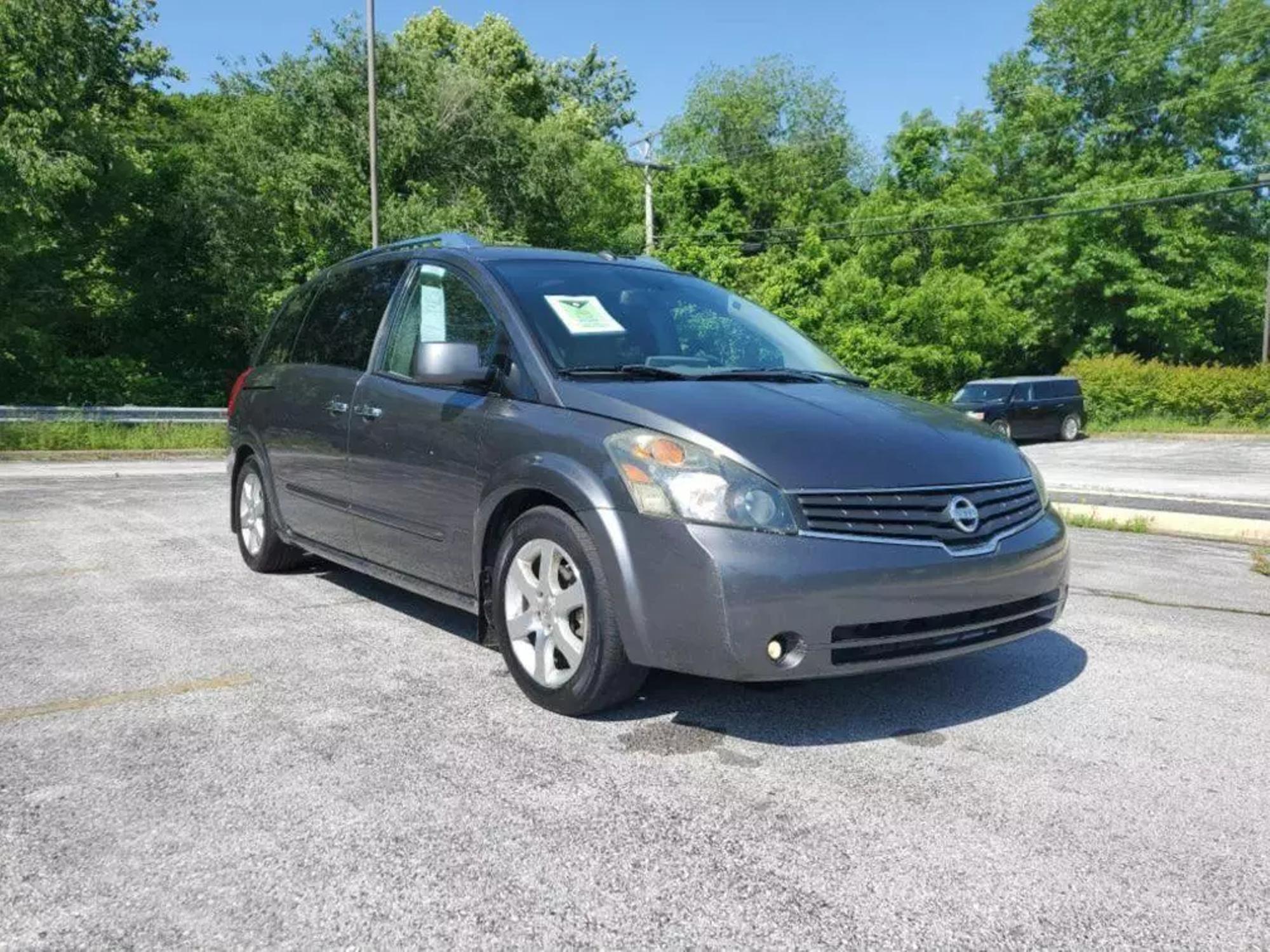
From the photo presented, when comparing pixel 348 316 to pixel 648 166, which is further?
pixel 648 166

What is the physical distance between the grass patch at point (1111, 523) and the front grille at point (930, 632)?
6.76 m

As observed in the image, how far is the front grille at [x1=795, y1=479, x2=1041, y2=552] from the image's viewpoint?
3.35 metres

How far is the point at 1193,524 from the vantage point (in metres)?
9.88

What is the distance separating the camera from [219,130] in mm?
34656

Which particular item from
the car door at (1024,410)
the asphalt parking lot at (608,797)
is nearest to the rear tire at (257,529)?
the asphalt parking lot at (608,797)

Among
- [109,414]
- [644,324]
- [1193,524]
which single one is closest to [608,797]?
[644,324]

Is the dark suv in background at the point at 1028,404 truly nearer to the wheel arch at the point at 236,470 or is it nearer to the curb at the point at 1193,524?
the curb at the point at 1193,524

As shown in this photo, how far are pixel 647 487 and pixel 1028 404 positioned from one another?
27.1 m

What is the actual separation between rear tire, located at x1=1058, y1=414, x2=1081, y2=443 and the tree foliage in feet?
21.8

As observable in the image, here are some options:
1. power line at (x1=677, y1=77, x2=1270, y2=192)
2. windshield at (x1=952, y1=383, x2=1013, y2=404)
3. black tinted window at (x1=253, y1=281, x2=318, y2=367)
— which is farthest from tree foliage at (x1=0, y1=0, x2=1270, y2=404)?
black tinted window at (x1=253, y1=281, x2=318, y2=367)

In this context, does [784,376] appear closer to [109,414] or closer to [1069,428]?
[109,414]

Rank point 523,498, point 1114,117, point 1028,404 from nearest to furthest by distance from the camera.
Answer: point 523,498 → point 1028,404 → point 1114,117

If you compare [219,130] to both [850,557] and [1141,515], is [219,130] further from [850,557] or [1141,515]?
[850,557]

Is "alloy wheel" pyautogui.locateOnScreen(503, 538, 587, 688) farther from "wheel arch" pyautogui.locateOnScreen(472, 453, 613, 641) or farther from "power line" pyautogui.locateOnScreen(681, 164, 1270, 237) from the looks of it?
"power line" pyautogui.locateOnScreen(681, 164, 1270, 237)
